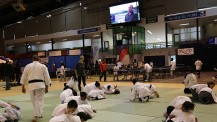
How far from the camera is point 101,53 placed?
34.3 metres

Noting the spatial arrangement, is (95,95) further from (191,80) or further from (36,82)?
(191,80)

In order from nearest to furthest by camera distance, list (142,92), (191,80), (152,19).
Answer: (142,92), (191,80), (152,19)

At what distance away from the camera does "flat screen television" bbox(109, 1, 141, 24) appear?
2960 centimetres

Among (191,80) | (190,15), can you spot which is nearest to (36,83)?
(191,80)

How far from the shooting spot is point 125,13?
3016cm

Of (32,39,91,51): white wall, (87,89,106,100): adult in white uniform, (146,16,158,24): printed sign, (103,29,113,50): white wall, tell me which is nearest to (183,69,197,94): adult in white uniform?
(87,89,106,100): adult in white uniform

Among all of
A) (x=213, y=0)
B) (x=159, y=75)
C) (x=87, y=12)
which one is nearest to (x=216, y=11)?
(x=213, y=0)

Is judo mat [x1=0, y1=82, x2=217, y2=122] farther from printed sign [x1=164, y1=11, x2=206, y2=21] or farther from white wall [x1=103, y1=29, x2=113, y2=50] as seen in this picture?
white wall [x1=103, y1=29, x2=113, y2=50]

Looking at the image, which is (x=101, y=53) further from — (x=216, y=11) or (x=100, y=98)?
(x=100, y=98)

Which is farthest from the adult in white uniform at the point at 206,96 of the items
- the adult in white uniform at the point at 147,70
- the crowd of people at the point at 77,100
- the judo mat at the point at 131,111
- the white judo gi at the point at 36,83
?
the adult in white uniform at the point at 147,70

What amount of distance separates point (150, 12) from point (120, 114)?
24723 millimetres

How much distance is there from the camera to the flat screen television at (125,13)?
29603mm

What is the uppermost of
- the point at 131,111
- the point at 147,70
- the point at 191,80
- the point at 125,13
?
the point at 125,13

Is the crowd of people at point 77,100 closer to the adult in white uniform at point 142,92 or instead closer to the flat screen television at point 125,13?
the adult in white uniform at point 142,92
